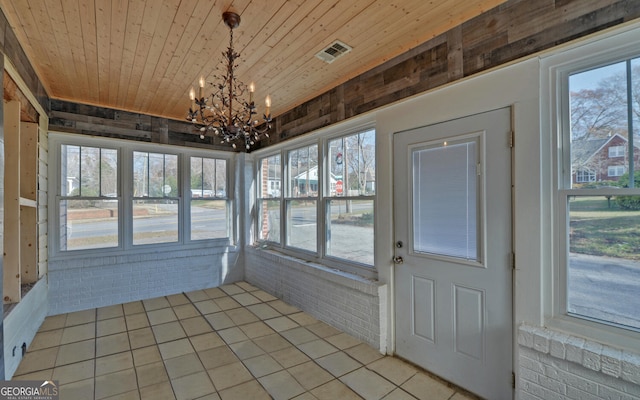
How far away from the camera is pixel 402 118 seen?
2.59 m

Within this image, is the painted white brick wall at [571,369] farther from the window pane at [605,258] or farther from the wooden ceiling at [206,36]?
the wooden ceiling at [206,36]

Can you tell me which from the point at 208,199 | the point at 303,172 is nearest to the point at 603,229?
the point at 303,172

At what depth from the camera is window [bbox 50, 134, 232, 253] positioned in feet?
12.6

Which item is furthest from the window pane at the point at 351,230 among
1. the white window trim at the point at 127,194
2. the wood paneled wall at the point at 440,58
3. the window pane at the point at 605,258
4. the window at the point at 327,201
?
the white window trim at the point at 127,194

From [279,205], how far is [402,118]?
249cm

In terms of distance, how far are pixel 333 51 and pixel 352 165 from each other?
1.17 meters

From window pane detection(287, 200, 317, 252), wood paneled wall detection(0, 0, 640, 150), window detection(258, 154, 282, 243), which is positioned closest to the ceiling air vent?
wood paneled wall detection(0, 0, 640, 150)

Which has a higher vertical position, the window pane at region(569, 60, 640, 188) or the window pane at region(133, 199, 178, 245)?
the window pane at region(569, 60, 640, 188)

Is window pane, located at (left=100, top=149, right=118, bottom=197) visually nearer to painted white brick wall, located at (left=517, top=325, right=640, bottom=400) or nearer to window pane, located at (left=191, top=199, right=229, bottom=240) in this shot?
window pane, located at (left=191, top=199, right=229, bottom=240)

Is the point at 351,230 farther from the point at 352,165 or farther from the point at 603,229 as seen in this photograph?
the point at 603,229

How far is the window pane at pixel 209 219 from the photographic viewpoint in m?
4.76

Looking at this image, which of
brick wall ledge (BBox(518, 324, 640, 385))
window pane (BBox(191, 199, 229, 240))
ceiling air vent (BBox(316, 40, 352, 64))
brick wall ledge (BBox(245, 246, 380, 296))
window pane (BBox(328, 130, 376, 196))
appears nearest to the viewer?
brick wall ledge (BBox(518, 324, 640, 385))

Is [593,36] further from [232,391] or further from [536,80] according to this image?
[232,391]

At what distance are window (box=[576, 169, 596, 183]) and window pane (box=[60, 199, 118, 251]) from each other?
5.05 m
